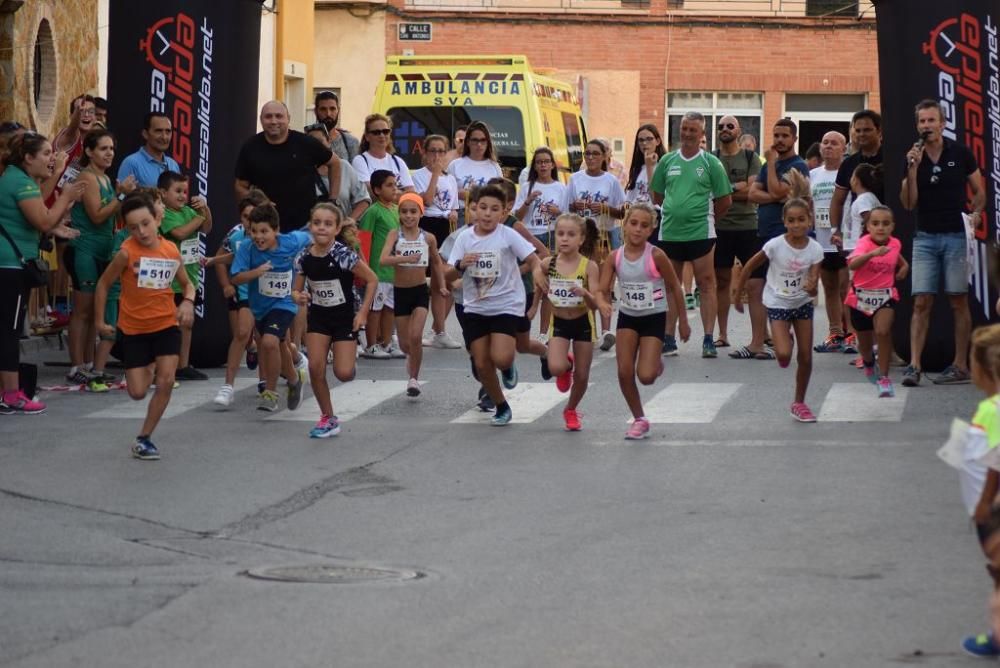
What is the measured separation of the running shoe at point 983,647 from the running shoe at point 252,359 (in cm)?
996

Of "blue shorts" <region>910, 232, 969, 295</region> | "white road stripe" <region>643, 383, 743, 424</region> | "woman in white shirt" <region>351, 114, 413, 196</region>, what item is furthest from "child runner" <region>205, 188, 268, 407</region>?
"blue shorts" <region>910, 232, 969, 295</region>

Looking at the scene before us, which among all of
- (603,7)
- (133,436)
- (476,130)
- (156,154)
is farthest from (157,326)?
(603,7)

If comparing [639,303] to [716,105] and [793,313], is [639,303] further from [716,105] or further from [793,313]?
[716,105]

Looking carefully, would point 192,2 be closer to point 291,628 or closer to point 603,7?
point 291,628

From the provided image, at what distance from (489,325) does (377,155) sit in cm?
535

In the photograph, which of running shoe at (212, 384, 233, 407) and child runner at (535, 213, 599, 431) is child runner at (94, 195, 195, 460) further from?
child runner at (535, 213, 599, 431)

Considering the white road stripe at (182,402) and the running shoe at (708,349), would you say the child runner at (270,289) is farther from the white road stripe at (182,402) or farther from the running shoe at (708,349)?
the running shoe at (708,349)

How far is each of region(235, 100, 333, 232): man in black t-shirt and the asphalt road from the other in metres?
2.05

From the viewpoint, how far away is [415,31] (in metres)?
39.8

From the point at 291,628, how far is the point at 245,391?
25.2ft

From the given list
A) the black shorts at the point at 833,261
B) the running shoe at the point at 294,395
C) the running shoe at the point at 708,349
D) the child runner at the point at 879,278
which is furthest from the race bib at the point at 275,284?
the black shorts at the point at 833,261

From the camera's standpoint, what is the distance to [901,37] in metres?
14.7

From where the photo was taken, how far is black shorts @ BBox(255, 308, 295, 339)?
507 inches

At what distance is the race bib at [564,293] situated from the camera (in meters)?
11.9
